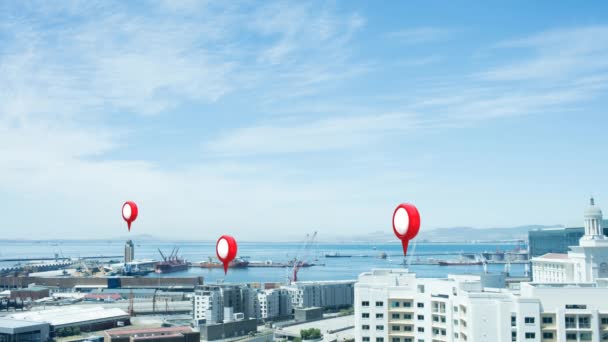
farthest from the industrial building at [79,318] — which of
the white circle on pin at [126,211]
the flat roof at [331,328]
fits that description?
the white circle on pin at [126,211]

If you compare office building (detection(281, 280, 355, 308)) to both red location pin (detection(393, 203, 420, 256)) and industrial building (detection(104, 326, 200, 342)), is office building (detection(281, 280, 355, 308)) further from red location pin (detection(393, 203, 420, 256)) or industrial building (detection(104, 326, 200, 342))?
red location pin (detection(393, 203, 420, 256))

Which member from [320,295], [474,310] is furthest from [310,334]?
[474,310]

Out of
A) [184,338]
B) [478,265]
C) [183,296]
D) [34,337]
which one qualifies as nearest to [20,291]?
[183,296]

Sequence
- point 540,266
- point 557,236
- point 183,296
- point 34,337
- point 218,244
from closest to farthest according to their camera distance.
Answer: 1. point 218,244
2. point 34,337
3. point 540,266
4. point 557,236
5. point 183,296

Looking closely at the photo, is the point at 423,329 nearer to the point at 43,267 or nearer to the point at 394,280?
the point at 394,280

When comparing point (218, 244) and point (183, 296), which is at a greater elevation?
point (218, 244)

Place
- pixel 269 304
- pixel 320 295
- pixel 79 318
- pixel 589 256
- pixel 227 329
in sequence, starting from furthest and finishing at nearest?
pixel 320 295, pixel 269 304, pixel 79 318, pixel 227 329, pixel 589 256

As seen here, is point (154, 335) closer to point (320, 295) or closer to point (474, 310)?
point (474, 310)
